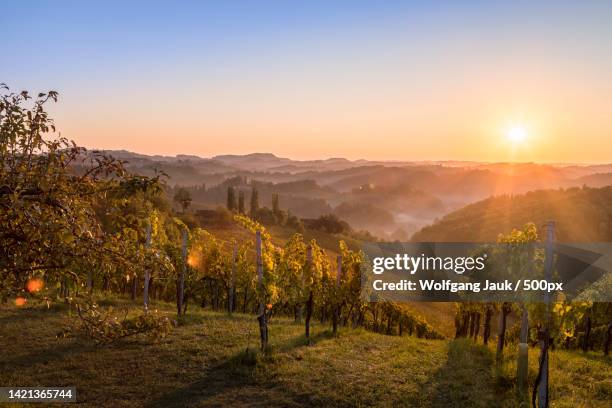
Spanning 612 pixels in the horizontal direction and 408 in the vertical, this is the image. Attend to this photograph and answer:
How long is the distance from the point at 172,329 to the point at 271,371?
4.85m

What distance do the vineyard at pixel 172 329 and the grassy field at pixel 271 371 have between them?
6 centimetres

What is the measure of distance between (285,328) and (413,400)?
912 centimetres

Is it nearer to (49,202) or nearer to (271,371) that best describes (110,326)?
(49,202)

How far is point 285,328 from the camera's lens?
2028 cm

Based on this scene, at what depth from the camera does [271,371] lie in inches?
539

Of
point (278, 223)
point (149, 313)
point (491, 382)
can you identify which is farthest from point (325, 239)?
point (149, 313)

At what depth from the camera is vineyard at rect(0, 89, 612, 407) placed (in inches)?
237

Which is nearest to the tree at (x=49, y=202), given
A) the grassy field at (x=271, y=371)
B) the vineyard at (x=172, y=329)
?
the vineyard at (x=172, y=329)

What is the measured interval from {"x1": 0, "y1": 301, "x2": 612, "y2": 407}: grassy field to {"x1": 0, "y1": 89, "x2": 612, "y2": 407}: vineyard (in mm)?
59

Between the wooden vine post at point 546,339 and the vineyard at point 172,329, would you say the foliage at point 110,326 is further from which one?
the wooden vine post at point 546,339

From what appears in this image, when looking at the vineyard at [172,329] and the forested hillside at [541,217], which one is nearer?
the vineyard at [172,329]

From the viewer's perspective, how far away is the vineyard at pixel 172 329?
6020 millimetres

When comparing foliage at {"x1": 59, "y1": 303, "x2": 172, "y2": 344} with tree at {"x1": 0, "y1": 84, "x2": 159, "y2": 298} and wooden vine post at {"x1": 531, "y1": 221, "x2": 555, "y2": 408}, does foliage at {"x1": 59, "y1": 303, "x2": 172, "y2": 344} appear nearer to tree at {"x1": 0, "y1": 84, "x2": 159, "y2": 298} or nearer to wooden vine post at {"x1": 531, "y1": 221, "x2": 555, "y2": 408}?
tree at {"x1": 0, "y1": 84, "x2": 159, "y2": 298}

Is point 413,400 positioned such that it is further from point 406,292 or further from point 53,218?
point 406,292
